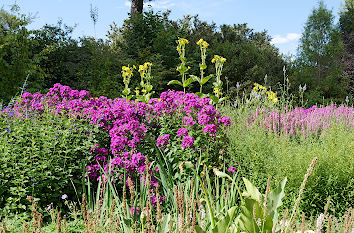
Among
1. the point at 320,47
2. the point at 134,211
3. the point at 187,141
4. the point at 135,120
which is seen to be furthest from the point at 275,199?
the point at 320,47

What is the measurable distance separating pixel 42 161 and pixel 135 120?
1.17 meters

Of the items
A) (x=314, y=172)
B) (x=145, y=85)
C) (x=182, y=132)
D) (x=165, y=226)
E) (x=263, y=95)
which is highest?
(x=145, y=85)

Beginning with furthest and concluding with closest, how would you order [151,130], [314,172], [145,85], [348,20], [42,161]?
1. [348,20]
2. [145,85]
3. [151,130]
4. [42,161]
5. [314,172]

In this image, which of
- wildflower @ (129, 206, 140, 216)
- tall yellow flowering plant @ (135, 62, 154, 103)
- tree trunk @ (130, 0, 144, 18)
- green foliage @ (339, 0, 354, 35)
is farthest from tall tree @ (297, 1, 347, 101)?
wildflower @ (129, 206, 140, 216)

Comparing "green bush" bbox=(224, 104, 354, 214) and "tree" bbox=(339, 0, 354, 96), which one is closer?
"green bush" bbox=(224, 104, 354, 214)

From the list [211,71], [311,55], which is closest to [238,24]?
[311,55]

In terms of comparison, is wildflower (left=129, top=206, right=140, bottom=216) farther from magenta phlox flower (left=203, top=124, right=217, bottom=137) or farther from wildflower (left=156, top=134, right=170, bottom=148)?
magenta phlox flower (left=203, top=124, right=217, bottom=137)

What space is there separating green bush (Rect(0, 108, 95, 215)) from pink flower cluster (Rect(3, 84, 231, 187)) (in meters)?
0.18

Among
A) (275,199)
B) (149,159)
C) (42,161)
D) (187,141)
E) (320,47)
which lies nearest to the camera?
(275,199)

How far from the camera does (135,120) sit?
4.24m

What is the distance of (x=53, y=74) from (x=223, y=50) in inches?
275

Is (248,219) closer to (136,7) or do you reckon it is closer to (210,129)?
(210,129)

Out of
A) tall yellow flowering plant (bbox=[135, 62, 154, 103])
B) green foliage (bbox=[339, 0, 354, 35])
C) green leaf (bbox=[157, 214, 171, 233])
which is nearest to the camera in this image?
green leaf (bbox=[157, 214, 171, 233])

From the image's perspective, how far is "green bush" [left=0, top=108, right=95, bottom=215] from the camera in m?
3.67
